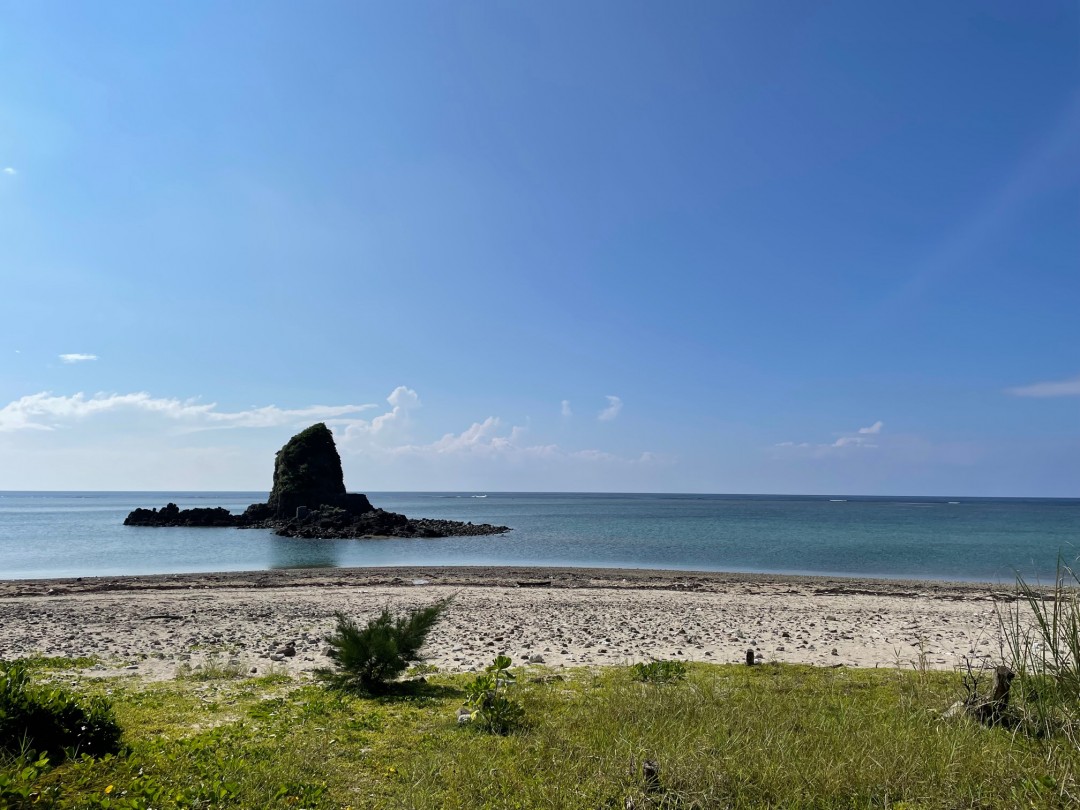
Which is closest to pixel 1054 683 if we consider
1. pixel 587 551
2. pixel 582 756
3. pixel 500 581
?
pixel 582 756

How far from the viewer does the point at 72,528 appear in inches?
3383

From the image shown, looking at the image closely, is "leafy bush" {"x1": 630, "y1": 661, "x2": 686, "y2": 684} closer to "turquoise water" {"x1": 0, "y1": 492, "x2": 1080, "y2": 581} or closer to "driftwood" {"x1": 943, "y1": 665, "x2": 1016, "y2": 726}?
"driftwood" {"x1": 943, "y1": 665, "x2": 1016, "y2": 726}

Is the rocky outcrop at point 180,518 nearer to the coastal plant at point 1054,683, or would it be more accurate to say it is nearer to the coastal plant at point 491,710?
the coastal plant at point 491,710

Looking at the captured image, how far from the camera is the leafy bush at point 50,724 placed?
5.77 m

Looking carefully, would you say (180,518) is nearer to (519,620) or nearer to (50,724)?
(519,620)

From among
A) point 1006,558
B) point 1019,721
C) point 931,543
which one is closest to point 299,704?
point 1019,721

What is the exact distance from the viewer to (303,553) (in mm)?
58406

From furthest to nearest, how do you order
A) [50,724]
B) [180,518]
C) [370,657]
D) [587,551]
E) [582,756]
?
[180,518] → [587,551] → [370,657] → [582,756] → [50,724]

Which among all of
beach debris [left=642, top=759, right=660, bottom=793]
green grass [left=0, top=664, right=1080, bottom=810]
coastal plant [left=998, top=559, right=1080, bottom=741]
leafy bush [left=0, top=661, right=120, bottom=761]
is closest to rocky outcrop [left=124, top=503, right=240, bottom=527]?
green grass [left=0, top=664, right=1080, bottom=810]

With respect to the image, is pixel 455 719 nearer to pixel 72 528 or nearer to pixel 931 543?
pixel 931 543

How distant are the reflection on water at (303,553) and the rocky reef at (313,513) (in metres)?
7.61

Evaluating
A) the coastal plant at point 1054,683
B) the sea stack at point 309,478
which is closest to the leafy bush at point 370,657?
the coastal plant at point 1054,683

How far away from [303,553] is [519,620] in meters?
44.9

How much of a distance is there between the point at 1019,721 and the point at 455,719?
6530mm
